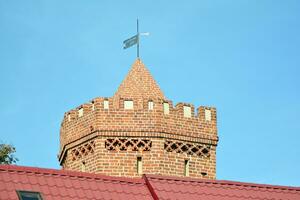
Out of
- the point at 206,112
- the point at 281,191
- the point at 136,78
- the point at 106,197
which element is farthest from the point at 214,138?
the point at 106,197

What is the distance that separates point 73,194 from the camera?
94.4 feet

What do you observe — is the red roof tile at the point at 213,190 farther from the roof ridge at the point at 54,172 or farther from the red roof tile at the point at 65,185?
the roof ridge at the point at 54,172

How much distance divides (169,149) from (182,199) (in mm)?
9014

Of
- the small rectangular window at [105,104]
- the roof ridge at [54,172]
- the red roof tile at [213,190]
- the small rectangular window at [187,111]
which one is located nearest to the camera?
the roof ridge at [54,172]

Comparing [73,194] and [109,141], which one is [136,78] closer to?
[109,141]

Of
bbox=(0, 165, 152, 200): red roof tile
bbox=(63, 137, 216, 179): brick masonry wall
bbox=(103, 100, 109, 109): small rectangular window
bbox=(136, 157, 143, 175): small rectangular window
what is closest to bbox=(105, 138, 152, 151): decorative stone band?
bbox=(63, 137, 216, 179): brick masonry wall

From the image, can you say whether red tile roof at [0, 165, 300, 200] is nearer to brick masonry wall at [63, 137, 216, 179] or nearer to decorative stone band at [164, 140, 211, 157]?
brick masonry wall at [63, 137, 216, 179]

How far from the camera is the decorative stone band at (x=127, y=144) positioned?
38.7m

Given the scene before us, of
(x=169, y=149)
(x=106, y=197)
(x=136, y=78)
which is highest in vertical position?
(x=136, y=78)

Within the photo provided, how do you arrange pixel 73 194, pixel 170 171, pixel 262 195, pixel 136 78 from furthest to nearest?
pixel 136 78 < pixel 170 171 < pixel 262 195 < pixel 73 194

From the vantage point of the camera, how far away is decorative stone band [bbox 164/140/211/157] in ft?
128

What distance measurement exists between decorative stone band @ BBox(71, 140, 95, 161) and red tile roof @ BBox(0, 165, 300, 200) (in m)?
8.60

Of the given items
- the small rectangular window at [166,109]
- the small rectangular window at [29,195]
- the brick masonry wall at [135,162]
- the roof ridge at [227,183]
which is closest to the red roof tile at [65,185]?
the small rectangular window at [29,195]

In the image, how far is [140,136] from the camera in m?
38.8
